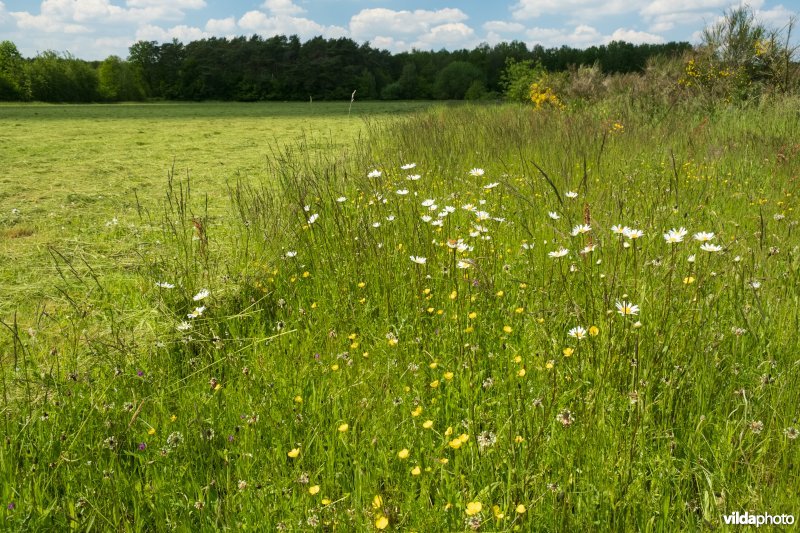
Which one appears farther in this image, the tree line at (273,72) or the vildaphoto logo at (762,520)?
the tree line at (273,72)

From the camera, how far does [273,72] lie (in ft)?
128

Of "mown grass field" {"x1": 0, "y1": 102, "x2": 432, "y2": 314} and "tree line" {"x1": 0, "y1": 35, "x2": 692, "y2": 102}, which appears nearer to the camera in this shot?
"mown grass field" {"x1": 0, "y1": 102, "x2": 432, "y2": 314}

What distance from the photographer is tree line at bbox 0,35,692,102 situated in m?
38.4

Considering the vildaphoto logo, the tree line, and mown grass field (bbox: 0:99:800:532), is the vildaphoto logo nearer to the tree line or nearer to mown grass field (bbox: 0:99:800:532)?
mown grass field (bbox: 0:99:800:532)

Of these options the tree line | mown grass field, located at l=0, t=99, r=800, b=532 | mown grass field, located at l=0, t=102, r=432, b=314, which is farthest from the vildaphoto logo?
the tree line

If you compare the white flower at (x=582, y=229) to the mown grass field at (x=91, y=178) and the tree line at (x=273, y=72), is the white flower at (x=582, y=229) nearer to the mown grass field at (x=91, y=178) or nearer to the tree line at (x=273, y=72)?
the mown grass field at (x=91, y=178)

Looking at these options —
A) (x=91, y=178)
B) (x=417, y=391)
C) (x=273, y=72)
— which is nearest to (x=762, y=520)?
(x=417, y=391)

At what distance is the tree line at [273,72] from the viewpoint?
38.4m

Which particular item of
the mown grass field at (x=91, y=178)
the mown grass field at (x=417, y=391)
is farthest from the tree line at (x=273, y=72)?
the mown grass field at (x=417, y=391)

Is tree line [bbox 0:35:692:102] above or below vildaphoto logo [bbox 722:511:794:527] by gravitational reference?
above

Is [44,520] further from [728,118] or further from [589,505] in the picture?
[728,118]

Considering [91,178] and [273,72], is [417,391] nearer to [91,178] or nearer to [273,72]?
[91,178]

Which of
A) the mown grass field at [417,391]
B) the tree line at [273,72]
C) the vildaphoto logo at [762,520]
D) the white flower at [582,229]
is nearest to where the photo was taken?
the vildaphoto logo at [762,520]

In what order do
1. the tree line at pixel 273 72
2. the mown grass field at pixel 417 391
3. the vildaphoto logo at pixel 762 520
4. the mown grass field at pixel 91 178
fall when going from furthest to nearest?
the tree line at pixel 273 72 → the mown grass field at pixel 91 178 → the mown grass field at pixel 417 391 → the vildaphoto logo at pixel 762 520
